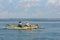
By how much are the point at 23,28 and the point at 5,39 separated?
19527mm

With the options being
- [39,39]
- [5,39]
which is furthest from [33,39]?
[5,39]

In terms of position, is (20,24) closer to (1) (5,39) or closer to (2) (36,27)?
(2) (36,27)

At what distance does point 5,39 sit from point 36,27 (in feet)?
79.1

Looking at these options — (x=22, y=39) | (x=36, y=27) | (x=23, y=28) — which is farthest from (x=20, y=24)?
(x=22, y=39)

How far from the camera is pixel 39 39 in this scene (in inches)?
2003

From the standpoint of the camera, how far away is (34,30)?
72375 mm

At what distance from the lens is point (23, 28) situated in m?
69.7

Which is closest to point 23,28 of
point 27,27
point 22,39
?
point 27,27

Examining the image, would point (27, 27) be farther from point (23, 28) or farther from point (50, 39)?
point (50, 39)

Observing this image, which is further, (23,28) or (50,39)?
(23,28)

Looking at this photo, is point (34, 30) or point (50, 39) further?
point (34, 30)

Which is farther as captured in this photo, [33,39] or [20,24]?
[20,24]

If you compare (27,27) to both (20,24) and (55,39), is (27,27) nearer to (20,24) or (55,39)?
(20,24)

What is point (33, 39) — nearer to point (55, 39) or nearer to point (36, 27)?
point (55, 39)
